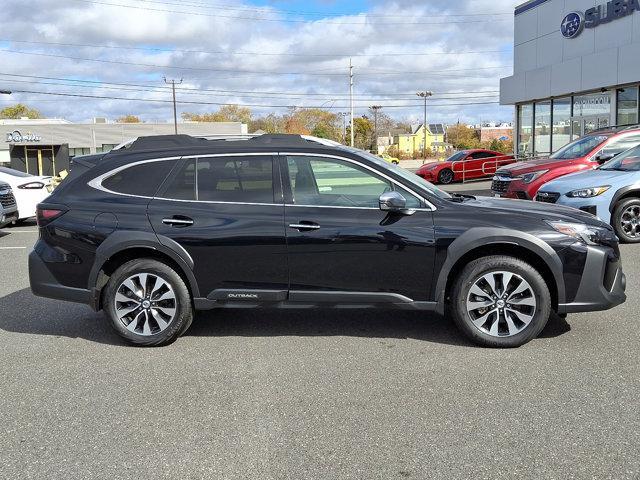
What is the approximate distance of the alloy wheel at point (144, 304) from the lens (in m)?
5.14

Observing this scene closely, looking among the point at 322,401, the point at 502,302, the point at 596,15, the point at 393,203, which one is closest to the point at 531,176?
the point at 502,302

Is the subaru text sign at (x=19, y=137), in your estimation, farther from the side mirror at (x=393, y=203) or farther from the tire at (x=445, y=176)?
the side mirror at (x=393, y=203)

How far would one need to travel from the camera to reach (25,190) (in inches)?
525

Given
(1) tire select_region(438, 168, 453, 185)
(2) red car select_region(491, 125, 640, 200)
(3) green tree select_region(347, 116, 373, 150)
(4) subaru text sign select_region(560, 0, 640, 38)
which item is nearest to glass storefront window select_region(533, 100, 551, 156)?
(4) subaru text sign select_region(560, 0, 640, 38)

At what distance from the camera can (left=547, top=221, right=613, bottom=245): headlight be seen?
493 centimetres

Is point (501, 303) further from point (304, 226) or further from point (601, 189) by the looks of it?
point (601, 189)

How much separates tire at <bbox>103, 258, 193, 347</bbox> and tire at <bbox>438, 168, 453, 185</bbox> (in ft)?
74.1

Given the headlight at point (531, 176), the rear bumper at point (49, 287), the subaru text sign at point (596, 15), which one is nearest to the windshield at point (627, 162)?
the headlight at point (531, 176)

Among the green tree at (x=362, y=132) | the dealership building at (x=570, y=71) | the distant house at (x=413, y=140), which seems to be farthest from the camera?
the distant house at (x=413, y=140)

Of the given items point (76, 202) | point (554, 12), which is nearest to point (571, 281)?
point (76, 202)

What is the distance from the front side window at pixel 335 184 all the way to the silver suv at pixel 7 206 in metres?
8.91

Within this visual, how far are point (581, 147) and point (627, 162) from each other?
3.01 metres

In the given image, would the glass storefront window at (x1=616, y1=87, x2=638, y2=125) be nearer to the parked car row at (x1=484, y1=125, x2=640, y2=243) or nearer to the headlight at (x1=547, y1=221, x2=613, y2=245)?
the parked car row at (x1=484, y1=125, x2=640, y2=243)

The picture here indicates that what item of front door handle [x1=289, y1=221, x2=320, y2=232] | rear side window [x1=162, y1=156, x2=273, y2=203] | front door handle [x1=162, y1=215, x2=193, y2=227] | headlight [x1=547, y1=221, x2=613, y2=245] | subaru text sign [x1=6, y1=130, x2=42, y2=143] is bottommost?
headlight [x1=547, y1=221, x2=613, y2=245]
